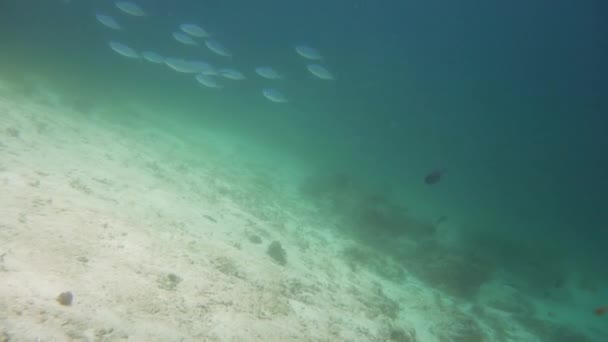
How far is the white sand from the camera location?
153 inches

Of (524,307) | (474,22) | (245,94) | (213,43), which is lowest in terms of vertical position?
(524,307)

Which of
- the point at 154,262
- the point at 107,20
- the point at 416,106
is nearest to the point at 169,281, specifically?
the point at 154,262

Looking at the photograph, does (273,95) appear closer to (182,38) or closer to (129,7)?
(182,38)

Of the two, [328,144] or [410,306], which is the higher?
[328,144]

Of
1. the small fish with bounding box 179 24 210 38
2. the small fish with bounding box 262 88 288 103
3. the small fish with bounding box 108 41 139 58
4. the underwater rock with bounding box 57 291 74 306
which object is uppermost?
the small fish with bounding box 179 24 210 38

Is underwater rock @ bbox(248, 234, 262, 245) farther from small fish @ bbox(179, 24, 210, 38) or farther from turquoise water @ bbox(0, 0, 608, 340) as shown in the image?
small fish @ bbox(179, 24, 210, 38)

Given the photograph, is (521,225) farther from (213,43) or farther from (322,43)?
(322,43)

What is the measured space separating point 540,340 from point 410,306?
5.98 m

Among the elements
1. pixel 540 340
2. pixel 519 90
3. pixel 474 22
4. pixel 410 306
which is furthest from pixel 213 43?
pixel 474 22

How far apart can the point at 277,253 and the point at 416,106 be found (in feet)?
202

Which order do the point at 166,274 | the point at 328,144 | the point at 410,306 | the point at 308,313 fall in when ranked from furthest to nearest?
1. the point at 328,144
2. the point at 410,306
3. the point at 308,313
4. the point at 166,274

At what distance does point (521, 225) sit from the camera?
37.6m

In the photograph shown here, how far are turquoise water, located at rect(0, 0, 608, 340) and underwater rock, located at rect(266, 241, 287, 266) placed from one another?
432 centimetres

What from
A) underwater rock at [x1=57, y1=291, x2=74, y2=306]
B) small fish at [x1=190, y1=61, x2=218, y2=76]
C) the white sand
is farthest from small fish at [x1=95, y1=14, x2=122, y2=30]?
underwater rock at [x1=57, y1=291, x2=74, y2=306]
